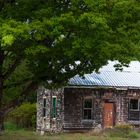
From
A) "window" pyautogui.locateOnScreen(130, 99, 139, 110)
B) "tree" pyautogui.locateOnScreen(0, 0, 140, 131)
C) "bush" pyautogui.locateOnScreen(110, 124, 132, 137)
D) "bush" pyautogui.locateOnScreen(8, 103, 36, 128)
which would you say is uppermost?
"tree" pyautogui.locateOnScreen(0, 0, 140, 131)

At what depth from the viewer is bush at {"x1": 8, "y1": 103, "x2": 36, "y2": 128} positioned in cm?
4956

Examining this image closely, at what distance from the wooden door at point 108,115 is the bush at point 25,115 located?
9.75 meters

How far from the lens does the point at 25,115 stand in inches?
1967

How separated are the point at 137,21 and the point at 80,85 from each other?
21277 mm

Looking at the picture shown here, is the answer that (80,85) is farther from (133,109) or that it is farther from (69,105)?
(133,109)

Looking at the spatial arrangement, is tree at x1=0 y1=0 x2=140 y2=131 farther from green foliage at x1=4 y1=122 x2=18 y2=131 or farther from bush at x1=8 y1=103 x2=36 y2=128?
bush at x1=8 y1=103 x2=36 y2=128

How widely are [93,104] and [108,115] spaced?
1.52 meters

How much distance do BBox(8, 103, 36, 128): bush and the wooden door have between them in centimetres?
975

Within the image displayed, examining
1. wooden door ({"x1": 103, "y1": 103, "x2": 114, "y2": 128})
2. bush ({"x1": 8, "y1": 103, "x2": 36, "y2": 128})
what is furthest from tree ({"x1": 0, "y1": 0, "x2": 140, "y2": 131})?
bush ({"x1": 8, "y1": 103, "x2": 36, "y2": 128})

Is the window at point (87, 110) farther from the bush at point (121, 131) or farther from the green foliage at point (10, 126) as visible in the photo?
the green foliage at point (10, 126)

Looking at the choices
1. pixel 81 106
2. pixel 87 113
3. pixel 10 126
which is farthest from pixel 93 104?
pixel 10 126

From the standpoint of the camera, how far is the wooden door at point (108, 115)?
1620 inches

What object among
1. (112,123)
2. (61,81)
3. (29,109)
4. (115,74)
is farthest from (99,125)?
(61,81)

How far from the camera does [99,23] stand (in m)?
17.3
